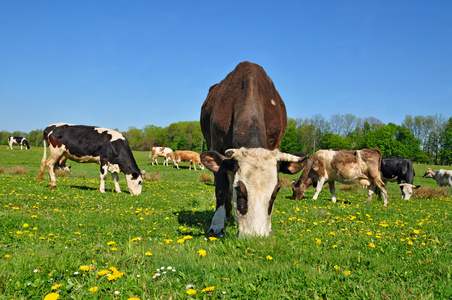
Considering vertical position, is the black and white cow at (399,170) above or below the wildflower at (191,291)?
above

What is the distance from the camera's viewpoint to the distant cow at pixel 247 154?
203 inches

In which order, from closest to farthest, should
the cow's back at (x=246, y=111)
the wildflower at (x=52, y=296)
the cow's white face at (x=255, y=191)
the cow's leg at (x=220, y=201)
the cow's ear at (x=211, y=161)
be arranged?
1. the wildflower at (x=52, y=296)
2. the cow's white face at (x=255, y=191)
3. the cow's ear at (x=211, y=161)
4. the cow's back at (x=246, y=111)
5. the cow's leg at (x=220, y=201)

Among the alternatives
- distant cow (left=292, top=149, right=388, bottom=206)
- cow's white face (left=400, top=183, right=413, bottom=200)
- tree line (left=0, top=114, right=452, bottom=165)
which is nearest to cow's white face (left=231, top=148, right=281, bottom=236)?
distant cow (left=292, top=149, right=388, bottom=206)

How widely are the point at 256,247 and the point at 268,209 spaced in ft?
2.43

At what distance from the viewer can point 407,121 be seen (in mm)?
96625

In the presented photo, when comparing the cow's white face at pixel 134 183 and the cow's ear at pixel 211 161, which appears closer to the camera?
the cow's ear at pixel 211 161

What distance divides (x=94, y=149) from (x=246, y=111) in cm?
1084

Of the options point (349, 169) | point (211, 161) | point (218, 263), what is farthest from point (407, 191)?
point (218, 263)

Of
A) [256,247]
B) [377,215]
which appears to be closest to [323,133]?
[377,215]

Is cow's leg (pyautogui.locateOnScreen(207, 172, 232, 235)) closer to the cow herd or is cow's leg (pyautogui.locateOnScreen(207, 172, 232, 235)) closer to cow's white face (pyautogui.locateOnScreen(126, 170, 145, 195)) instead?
the cow herd

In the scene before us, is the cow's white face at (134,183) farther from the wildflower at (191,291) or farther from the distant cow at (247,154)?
the wildflower at (191,291)

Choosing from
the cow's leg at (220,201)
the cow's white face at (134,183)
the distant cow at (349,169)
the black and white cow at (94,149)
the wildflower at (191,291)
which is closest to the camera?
the wildflower at (191,291)

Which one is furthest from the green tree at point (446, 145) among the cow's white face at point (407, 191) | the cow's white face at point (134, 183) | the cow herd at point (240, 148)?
the cow herd at point (240, 148)

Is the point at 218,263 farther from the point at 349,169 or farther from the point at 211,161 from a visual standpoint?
the point at 349,169
